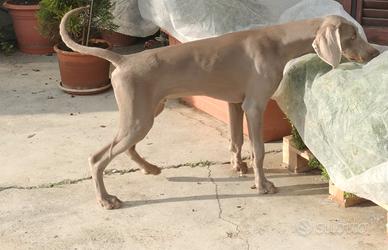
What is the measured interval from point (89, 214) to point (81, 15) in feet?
7.94

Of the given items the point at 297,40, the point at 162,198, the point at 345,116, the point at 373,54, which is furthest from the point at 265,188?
the point at 373,54

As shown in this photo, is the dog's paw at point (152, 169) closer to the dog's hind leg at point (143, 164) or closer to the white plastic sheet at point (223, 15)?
the dog's hind leg at point (143, 164)

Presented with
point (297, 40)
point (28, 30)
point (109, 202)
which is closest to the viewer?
point (297, 40)

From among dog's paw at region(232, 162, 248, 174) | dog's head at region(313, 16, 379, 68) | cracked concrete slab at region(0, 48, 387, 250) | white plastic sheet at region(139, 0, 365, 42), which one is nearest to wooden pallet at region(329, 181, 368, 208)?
cracked concrete slab at region(0, 48, 387, 250)

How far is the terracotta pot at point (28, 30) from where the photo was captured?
262 inches

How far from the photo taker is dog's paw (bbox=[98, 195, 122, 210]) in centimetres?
380

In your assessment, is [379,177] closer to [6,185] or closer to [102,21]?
[6,185]

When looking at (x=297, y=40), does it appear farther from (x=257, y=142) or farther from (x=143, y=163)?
(x=143, y=163)

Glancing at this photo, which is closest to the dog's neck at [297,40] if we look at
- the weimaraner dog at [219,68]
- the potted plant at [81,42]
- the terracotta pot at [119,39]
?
the weimaraner dog at [219,68]

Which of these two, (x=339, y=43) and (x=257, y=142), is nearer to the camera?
(x=339, y=43)

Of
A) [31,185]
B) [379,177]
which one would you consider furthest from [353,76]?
[31,185]

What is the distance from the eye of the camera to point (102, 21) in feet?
18.6

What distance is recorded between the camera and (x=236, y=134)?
414 centimetres

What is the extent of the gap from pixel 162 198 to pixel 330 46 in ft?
4.39
